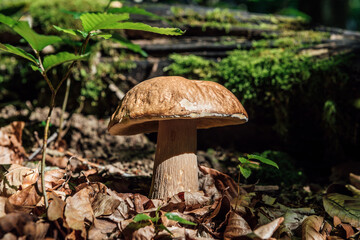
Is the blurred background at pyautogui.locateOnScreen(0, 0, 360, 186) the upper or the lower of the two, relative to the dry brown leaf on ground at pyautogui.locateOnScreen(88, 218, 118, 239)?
upper

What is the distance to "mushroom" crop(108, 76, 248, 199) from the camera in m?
1.69

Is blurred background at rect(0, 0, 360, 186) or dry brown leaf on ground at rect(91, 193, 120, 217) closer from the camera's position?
dry brown leaf on ground at rect(91, 193, 120, 217)

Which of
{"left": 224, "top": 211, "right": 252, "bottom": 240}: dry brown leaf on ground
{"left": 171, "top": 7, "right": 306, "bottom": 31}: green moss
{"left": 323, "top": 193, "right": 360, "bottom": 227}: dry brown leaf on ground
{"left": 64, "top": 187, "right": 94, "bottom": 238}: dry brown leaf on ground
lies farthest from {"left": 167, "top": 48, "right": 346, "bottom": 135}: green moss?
{"left": 64, "top": 187, "right": 94, "bottom": 238}: dry brown leaf on ground

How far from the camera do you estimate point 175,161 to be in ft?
6.72

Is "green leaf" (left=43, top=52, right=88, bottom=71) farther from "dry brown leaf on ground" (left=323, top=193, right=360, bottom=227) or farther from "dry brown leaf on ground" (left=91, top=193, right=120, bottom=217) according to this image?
"dry brown leaf on ground" (left=323, top=193, right=360, bottom=227)

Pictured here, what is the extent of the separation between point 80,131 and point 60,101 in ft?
2.35

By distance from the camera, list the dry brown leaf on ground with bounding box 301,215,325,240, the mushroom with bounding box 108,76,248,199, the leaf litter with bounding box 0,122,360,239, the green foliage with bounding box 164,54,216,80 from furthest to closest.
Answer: the green foliage with bounding box 164,54,216,80 → the mushroom with bounding box 108,76,248,199 → the dry brown leaf on ground with bounding box 301,215,325,240 → the leaf litter with bounding box 0,122,360,239

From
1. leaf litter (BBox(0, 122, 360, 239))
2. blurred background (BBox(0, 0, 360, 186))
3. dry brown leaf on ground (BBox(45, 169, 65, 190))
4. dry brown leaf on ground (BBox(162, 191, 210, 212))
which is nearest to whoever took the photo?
leaf litter (BBox(0, 122, 360, 239))

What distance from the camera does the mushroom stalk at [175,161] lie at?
2012 millimetres

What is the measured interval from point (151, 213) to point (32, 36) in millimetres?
1331

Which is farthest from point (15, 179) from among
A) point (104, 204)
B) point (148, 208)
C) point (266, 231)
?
point (266, 231)

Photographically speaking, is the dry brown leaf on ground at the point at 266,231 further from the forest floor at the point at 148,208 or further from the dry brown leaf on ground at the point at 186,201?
the dry brown leaf on ground at the point at 186,201

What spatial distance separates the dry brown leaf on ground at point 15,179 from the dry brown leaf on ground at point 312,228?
6.56 feet

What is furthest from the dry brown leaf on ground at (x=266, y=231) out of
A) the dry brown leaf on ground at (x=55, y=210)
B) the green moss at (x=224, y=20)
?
the green moss at (x=224, y=20)
